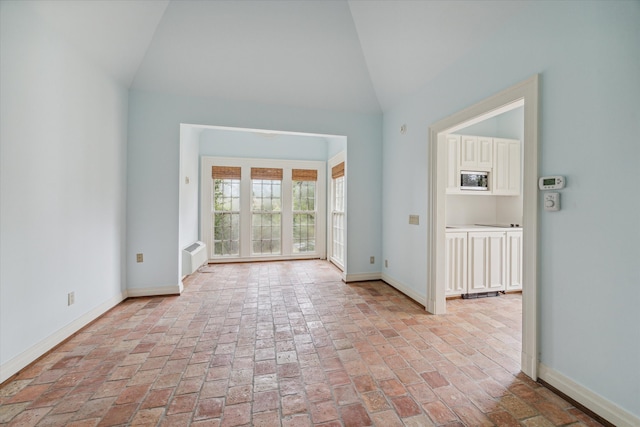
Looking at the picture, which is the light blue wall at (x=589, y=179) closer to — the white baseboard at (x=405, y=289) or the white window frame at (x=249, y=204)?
the white baseboard at (x=405, y=289)

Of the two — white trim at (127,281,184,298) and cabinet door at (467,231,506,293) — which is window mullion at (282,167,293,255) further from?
cabinet door at (467,231,506,293)

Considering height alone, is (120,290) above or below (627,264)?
below

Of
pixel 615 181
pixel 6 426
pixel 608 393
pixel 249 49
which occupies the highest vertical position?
pixel 249 49

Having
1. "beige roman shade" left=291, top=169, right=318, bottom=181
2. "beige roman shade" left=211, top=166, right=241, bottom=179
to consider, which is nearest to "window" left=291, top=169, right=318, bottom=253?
"beige roman shade" left=291, top=169, right=318, bottom=181

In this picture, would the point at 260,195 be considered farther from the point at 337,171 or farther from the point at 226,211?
the point at 337,171

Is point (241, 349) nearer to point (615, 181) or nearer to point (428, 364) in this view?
Answer: point (428, 364)

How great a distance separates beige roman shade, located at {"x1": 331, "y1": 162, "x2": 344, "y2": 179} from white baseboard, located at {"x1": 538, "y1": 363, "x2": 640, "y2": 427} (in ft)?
12.8

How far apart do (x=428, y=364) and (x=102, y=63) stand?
425 centimetres

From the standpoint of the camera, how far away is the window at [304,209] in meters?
5.94

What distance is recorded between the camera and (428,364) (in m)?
2.02

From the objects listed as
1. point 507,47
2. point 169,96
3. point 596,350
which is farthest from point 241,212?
point 596,350

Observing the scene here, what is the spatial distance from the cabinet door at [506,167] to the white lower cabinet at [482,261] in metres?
0.68

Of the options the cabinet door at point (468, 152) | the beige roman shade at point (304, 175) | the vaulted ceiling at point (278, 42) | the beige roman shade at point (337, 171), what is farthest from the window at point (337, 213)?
the cabinet door at point (468, 152)

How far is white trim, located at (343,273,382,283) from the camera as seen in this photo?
4.15 m
